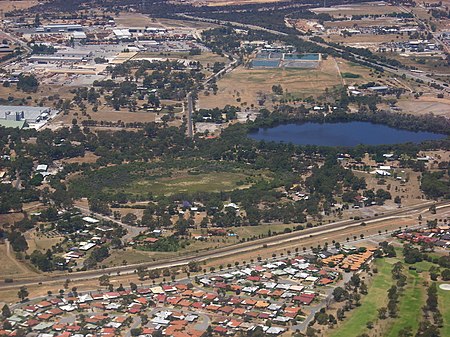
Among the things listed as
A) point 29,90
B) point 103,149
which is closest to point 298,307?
point 103,149

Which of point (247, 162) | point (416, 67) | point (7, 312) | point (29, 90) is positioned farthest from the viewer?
point (416, 67)

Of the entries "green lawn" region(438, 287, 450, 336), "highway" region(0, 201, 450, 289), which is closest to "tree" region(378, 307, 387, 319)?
"green lawn" region(438, 287, 450, 336)

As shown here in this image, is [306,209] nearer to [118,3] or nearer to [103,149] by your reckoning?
[103,149]

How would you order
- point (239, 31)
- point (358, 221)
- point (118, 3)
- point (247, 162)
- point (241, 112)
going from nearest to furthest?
point (358, 221) → point (247, 162) → point (241, 112) → point (239, 31) → point (118, 3)

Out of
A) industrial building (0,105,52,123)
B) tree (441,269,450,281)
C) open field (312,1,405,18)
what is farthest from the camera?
open field (312,1,405,18)

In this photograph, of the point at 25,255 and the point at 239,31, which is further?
the point at 239,31

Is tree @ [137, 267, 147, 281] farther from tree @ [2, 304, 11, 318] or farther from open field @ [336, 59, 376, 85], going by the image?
open field @ [336, 59, 376, 85]

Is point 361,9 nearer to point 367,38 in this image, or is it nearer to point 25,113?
point 367,38
